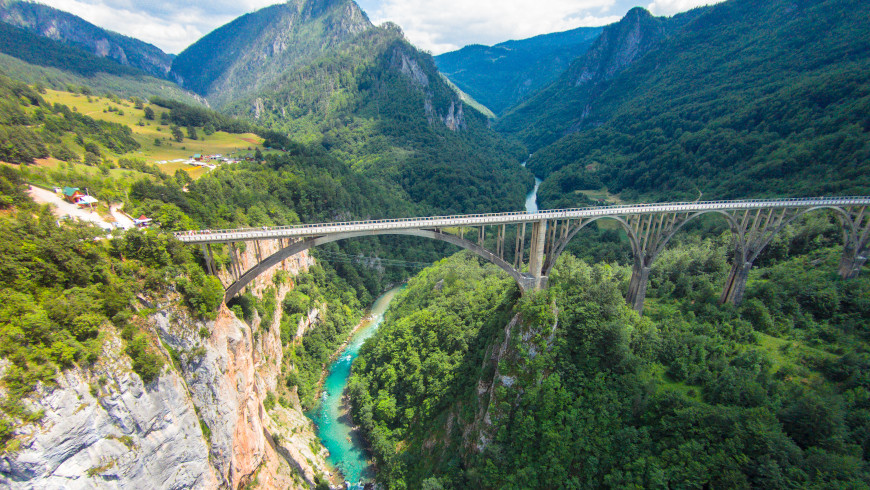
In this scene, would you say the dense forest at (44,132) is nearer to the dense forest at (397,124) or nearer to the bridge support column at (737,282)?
the dense forest at (397,124)

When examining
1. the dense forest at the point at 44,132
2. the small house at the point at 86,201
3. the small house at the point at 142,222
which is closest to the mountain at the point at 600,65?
the dense forest at the point at 44,132

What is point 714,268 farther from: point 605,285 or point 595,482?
point 595,482

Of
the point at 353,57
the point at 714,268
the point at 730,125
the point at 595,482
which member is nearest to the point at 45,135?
the point at 595,482

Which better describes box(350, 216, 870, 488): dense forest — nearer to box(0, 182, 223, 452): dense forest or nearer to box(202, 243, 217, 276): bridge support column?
box(202, 243, 217, 276): bridge support column

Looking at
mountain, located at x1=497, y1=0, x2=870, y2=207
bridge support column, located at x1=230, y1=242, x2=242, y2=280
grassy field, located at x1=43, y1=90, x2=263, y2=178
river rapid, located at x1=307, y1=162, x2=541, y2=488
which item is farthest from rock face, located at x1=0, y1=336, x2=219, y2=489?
mountain, located at x1=497, y1=0, x2=870, y2=207

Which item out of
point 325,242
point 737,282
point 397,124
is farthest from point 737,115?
point 397,124

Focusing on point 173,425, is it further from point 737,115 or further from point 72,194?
point 737,115
